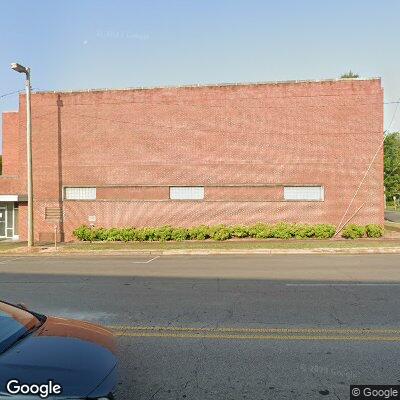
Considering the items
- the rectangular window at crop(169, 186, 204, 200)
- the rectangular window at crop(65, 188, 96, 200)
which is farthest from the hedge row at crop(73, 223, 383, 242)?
the rectangular window at crop(65, 188, 96, 200)

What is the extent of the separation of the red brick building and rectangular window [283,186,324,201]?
57mm

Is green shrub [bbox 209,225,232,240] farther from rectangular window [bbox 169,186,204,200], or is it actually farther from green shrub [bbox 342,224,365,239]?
green shrub [bbox 342,224,365,239]

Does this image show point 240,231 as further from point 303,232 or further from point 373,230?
point 373,230

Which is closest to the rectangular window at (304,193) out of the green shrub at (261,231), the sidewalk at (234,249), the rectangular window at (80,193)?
the green shrub at (261,231)

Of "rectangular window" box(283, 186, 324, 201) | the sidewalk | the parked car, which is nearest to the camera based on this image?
the parked car

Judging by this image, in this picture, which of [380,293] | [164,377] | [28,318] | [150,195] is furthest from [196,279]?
[150,195]

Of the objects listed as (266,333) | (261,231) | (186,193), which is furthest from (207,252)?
(266,333)

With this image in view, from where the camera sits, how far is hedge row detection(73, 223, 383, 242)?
22109 millimetres

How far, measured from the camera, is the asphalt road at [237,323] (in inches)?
167

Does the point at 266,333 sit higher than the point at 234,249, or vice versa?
the point at 266,333

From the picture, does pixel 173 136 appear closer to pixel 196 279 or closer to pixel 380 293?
pixel 196 279

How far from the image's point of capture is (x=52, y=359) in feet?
10.4

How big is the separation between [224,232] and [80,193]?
900 cm

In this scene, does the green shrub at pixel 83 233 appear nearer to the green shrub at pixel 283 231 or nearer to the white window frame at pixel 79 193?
the white window frame at pixel 79 193
